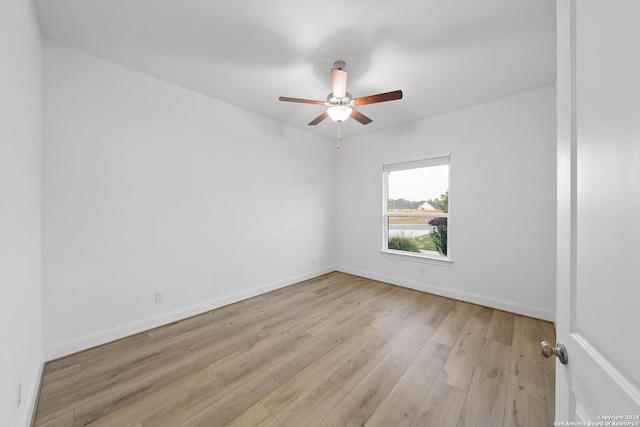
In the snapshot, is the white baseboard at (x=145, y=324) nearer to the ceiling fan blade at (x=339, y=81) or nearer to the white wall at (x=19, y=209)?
the white wall at (x=19, y=209)

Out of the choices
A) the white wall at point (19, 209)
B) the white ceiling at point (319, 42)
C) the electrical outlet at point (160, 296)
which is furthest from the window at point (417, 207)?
the white wall at point (19, 209)

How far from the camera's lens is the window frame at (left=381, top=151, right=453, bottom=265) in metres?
3.38

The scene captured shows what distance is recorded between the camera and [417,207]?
150 inches

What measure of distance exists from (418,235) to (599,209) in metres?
3.41

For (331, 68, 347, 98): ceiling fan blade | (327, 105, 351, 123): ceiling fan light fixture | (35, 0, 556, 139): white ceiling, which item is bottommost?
(327, 105, 351, 123): ceiling fan light fixture

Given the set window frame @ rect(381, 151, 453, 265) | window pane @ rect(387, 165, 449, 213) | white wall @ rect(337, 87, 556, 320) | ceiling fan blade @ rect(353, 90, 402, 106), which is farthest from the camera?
window pane @ rect(387, 165, 449, 213)

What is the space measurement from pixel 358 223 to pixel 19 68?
4097 millimetres

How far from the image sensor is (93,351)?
2.08 meters

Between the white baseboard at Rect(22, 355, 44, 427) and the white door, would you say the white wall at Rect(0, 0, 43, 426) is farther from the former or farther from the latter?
the white door

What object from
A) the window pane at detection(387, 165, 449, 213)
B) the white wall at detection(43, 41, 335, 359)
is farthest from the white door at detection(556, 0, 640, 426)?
the white wall at detection(43, 41, 335, 359)

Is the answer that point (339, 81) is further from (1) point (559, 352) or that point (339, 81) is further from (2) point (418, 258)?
(2) point (418, 258)

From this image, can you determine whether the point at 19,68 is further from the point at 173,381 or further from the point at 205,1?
the point at 173,381

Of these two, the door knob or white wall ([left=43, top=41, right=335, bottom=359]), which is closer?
the door knob

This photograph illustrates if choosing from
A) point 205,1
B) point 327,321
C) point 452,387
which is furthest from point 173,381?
point 205,1
